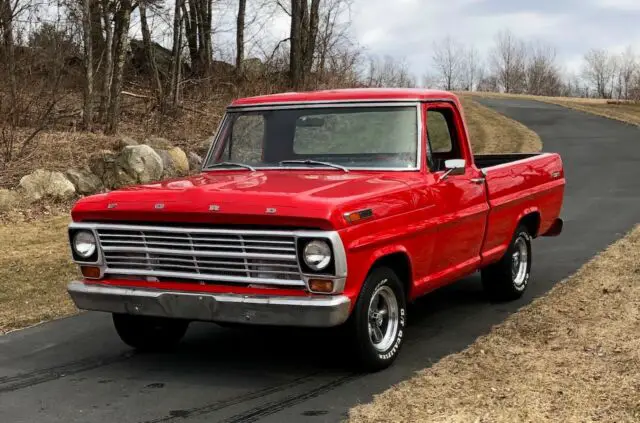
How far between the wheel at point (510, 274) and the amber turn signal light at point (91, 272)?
12.2 feet

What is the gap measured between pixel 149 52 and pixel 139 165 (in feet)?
29.4

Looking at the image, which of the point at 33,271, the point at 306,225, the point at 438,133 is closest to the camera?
the point at 306,225

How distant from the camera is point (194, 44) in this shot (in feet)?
88.1

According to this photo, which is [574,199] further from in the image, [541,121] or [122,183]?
[541,121]

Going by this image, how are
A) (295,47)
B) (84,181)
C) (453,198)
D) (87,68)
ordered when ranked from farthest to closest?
(295,47) < (87,68) < (84,181) < (453,198)

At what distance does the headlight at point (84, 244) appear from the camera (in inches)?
212

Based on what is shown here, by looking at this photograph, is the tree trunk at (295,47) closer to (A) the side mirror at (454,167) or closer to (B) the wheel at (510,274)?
(B) the wheel at (510,274)

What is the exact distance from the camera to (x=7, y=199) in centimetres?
1359

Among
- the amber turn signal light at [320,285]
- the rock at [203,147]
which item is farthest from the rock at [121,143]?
the amber turn signal light at [320,285]

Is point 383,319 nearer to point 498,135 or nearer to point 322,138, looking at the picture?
point 322,138

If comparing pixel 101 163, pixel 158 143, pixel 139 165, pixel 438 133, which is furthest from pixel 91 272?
pixel 158 143

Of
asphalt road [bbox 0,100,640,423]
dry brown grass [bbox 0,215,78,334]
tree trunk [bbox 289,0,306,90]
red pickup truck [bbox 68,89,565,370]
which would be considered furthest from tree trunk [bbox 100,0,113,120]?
red pickup truck [bbox 68,89,565,370]

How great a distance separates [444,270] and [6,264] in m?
6.53

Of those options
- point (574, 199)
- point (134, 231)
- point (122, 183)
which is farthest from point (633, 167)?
point (134, 231)
